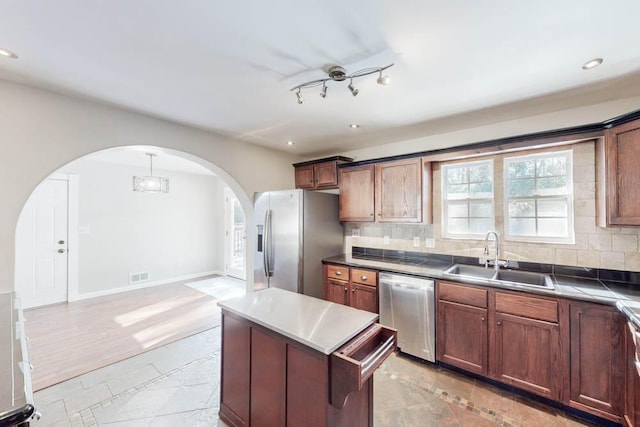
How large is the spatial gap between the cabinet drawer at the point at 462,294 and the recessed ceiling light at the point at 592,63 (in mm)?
1827

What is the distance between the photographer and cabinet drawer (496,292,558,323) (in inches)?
79.4

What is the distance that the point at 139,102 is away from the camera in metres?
2.43

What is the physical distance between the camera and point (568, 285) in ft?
7.11

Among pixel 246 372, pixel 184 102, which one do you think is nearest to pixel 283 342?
pixel 246 372

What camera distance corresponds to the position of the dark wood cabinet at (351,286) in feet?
9.77

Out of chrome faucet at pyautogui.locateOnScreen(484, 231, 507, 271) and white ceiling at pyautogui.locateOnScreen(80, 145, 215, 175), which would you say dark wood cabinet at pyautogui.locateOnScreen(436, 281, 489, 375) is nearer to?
chrome faucet at pyautogui.locateOnScreen(484, 231, 507, 271)

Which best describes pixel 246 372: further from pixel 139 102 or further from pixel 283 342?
pixel 139 102

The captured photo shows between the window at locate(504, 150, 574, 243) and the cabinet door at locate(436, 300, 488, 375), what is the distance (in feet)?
3.28

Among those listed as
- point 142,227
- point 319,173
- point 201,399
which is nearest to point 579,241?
point 319,173

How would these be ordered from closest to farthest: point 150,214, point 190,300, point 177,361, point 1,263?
1. point 1,263
2. point 177,361
3. point 190,300
4. point 150,214

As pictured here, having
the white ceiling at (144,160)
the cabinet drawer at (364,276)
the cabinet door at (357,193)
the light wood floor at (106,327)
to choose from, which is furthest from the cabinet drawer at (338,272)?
the white ceiling at (144,160)

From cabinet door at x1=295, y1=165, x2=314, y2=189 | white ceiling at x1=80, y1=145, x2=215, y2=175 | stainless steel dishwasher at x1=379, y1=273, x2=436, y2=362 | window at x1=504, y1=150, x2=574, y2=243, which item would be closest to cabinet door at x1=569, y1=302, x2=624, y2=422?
window at x1=504, y1=150, x2=574, y2=243

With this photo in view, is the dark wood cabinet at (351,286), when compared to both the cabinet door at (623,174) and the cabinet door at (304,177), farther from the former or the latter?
the cabinet door at (623,174)

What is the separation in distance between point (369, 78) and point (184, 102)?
1.71 metres
